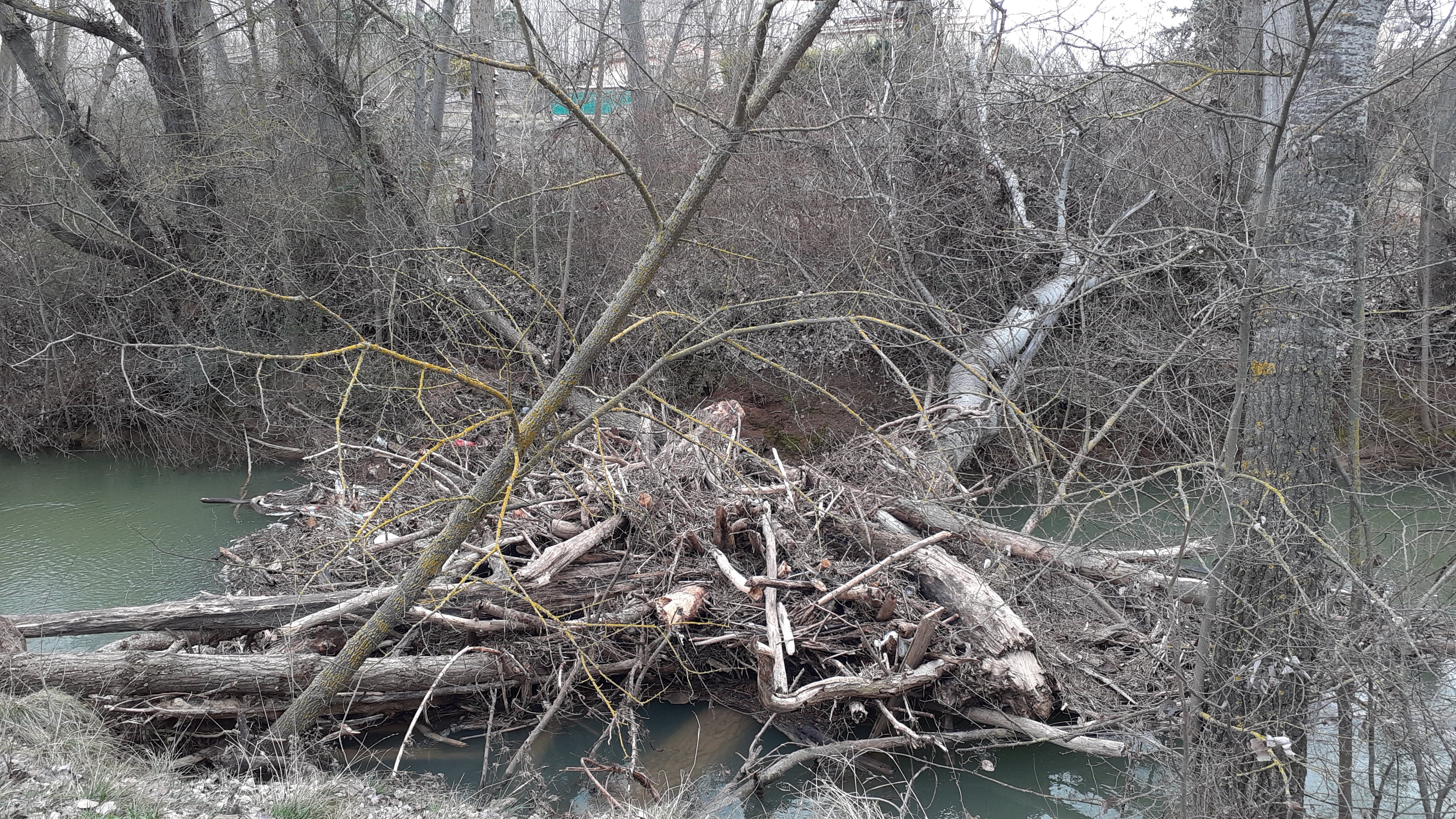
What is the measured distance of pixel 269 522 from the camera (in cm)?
1016

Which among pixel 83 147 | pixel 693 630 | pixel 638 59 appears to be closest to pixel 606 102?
pixel 638 59

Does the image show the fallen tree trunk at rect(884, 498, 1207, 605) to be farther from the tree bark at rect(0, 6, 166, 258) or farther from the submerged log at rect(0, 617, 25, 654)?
the tree bark at rect(0, 6, 166, 258)

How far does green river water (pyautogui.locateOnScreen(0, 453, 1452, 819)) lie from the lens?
17.3 feet

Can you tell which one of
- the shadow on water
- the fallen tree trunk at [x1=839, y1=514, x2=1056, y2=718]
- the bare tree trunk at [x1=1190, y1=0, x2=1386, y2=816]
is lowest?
the shadow on water

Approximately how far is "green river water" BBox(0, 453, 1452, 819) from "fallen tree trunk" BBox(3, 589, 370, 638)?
3.13ft

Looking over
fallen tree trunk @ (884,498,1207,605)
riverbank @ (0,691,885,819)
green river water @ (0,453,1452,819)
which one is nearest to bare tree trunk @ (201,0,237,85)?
green river water @ (0,453,1452,819)

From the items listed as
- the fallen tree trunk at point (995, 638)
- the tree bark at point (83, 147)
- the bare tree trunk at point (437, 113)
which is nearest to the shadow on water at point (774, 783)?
the fallen tree trunk at point (995, 638)

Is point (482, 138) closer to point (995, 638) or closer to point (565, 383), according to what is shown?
point (995, 638)

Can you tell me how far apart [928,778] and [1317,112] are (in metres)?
4.04

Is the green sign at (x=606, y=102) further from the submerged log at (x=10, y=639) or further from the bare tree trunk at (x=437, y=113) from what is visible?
the submerged log at (x=10, y=639)

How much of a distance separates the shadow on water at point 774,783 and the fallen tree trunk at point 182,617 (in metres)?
A: 0.94

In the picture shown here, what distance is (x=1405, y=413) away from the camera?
28.0ft

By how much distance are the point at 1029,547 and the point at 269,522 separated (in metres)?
8.11

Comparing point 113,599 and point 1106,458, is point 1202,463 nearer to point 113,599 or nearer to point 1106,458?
point 1106,458
